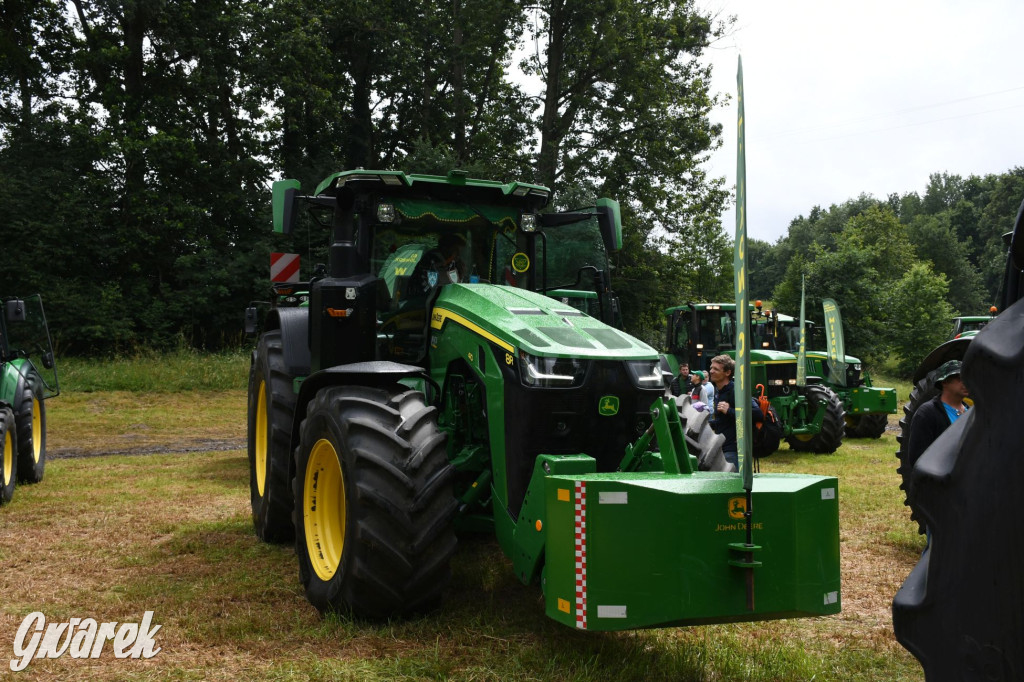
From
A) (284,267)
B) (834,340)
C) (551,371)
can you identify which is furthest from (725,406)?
(284,267)

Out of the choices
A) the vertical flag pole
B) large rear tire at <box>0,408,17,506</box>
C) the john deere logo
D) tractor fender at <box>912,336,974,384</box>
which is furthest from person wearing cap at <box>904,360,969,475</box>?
large rear tire at <box>0,408,17,506</box>

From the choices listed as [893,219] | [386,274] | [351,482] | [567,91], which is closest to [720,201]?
[567,91]

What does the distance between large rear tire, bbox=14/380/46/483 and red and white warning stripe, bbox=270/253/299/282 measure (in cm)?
364

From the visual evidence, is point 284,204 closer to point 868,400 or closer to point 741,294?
point 741,294

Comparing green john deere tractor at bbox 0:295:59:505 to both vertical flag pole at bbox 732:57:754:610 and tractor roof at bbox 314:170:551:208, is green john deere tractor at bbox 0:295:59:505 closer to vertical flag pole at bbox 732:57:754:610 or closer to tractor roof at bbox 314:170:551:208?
tractor roof at bbox 314:170:551:208

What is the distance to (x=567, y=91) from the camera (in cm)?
2702

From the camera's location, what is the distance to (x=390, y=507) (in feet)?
15.1

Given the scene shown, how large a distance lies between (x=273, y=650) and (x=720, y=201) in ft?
85.7

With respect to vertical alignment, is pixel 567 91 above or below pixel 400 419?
above

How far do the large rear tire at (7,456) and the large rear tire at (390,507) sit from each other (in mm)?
5056

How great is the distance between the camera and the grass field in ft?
14.1

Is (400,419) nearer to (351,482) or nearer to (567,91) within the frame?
(351,482)

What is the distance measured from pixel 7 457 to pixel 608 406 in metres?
6.87

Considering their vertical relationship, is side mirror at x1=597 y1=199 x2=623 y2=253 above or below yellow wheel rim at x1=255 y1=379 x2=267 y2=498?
above
